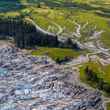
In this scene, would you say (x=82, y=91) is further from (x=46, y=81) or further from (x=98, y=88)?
(x=46, y=81)

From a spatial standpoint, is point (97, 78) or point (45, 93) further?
point (97, 78)

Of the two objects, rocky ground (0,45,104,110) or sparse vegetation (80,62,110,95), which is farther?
sparse vegetation (80,62,110,95)

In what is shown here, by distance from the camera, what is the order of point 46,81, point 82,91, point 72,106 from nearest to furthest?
point 72,106 < point 82,91 < point 46,81

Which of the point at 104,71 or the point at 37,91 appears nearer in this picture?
the point at 37,91

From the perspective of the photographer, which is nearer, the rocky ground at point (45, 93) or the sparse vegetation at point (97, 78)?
the rocky ground at point (45, 93)

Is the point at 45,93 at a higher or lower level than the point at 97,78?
lower

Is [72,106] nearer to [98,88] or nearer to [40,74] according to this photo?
[98,88]

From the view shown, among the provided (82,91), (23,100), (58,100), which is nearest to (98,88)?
(82,91)

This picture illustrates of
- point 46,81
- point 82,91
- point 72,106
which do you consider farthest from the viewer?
point 46,81

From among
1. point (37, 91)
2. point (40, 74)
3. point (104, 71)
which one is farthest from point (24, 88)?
point (104, 71)
